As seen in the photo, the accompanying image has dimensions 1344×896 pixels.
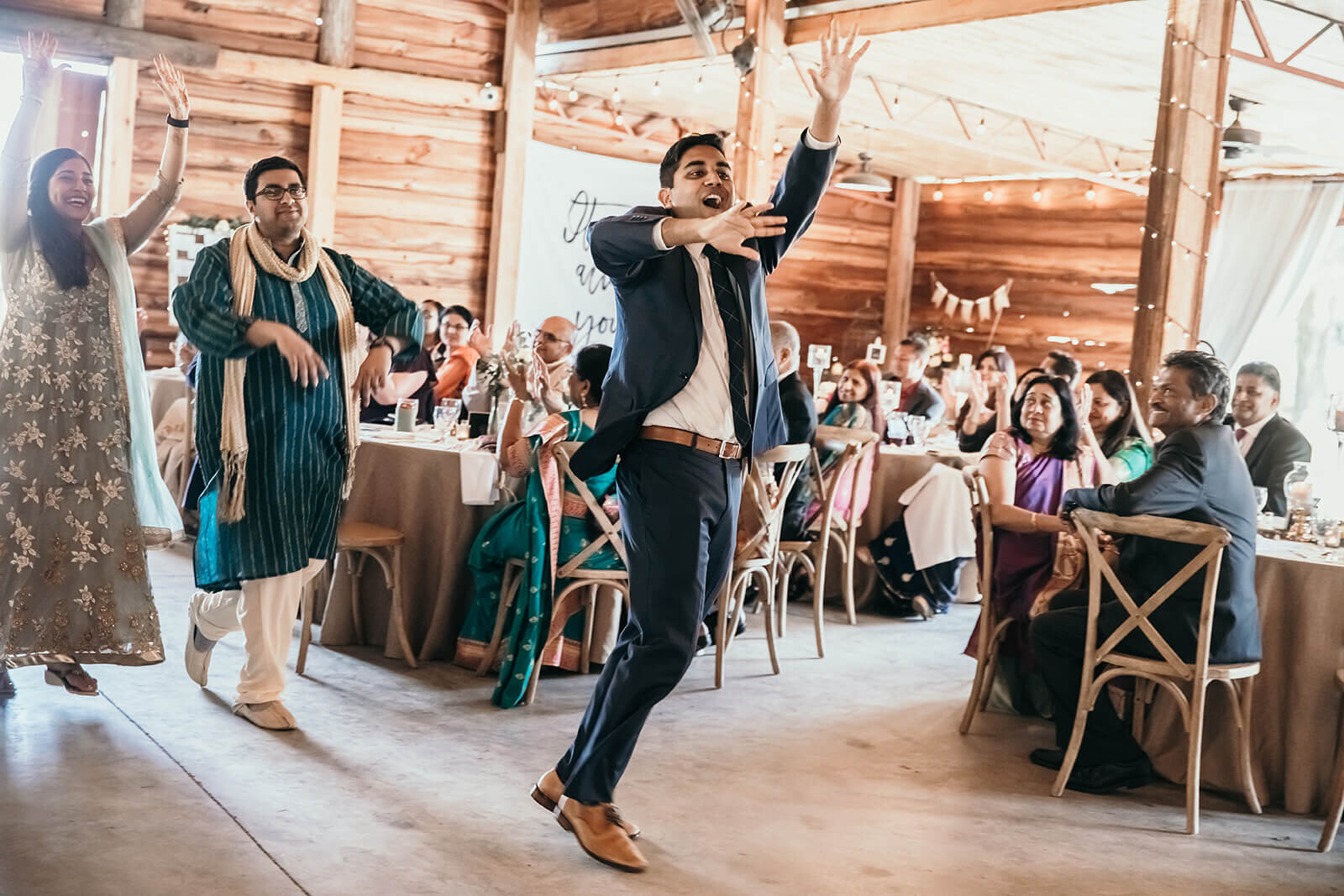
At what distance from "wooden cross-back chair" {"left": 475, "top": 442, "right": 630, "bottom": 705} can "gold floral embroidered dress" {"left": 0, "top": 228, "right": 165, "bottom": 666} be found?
115cm

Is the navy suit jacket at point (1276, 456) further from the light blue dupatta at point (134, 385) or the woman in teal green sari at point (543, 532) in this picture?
the light blue dupatta at point (134, 385)

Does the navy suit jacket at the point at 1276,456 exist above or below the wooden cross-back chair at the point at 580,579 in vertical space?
above

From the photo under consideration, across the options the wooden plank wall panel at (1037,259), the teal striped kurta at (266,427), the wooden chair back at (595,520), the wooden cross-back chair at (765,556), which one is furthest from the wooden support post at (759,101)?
the wooden plank wall panel at (1037,259)

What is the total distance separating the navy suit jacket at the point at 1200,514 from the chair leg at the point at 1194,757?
101 mm

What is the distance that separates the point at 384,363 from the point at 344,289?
0.25m

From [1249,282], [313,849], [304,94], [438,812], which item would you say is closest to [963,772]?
[438,812]

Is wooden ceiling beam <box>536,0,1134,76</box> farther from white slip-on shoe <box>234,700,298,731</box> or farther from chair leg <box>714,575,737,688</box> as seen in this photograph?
white slip-on shoe <box>234,700,298,731</box>

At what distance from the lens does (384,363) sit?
3676 mm

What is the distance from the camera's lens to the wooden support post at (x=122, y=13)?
7902mm

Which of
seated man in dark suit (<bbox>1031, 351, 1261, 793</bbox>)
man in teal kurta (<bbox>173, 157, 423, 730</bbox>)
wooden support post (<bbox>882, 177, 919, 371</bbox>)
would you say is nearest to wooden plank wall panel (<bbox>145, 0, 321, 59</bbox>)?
man in teal kurta (<bbox>173, 157, 423, 730</bbox>)

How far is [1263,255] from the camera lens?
11258 millimetres

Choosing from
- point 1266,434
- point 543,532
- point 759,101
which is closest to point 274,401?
point 543,532

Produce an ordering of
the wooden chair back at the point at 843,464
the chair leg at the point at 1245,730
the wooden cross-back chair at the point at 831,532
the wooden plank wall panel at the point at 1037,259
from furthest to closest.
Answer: the wooden plank wall panel at the point at 1037,259, the wooden chair back at the point at 843,464, the wooden cross-back chair at the point at 831,532, the chair leg at the point at 1245,730

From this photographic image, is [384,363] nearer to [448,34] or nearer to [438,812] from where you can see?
[438,812]
